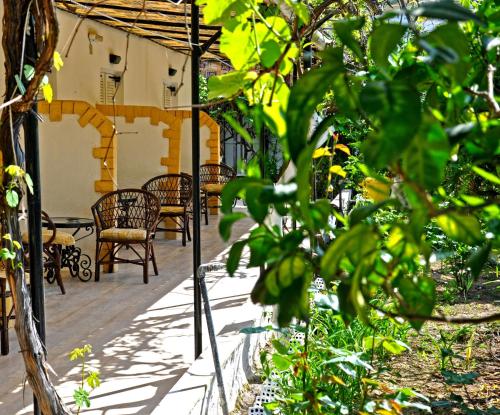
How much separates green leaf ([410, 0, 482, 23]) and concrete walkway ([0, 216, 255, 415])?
2.48 m

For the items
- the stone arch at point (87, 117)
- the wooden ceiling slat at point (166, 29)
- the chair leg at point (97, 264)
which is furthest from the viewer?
the wooden ceiling slat at point (166, 29)

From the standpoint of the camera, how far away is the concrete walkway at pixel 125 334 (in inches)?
166

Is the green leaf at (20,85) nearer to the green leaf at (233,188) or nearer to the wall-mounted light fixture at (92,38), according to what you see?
the green leaf at (233,188)

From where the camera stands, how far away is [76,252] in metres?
7.91

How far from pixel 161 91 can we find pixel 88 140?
420cm

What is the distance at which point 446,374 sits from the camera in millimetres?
2291

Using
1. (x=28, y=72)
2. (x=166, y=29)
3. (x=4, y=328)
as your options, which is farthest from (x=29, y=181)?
(x=166, y=29)

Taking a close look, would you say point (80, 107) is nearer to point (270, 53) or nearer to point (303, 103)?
point (270, 53)

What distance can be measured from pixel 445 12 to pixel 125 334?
5.12m

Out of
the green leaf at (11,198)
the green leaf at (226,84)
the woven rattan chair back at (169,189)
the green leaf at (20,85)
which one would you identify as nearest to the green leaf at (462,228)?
the green leaf at (226,84)

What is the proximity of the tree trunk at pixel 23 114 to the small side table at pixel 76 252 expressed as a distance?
5.13 m

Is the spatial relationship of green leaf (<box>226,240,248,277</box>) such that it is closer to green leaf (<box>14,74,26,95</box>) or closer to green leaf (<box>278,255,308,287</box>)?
green leaf (<box>278,255,308,287</box>)

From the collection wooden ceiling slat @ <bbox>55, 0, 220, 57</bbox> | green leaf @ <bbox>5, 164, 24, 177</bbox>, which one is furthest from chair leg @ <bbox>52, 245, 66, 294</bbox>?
green leaf @ <bbox>5, 164, 24, 177</bbox>

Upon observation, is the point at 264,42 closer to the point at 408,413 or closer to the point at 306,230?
the point at 306,230
